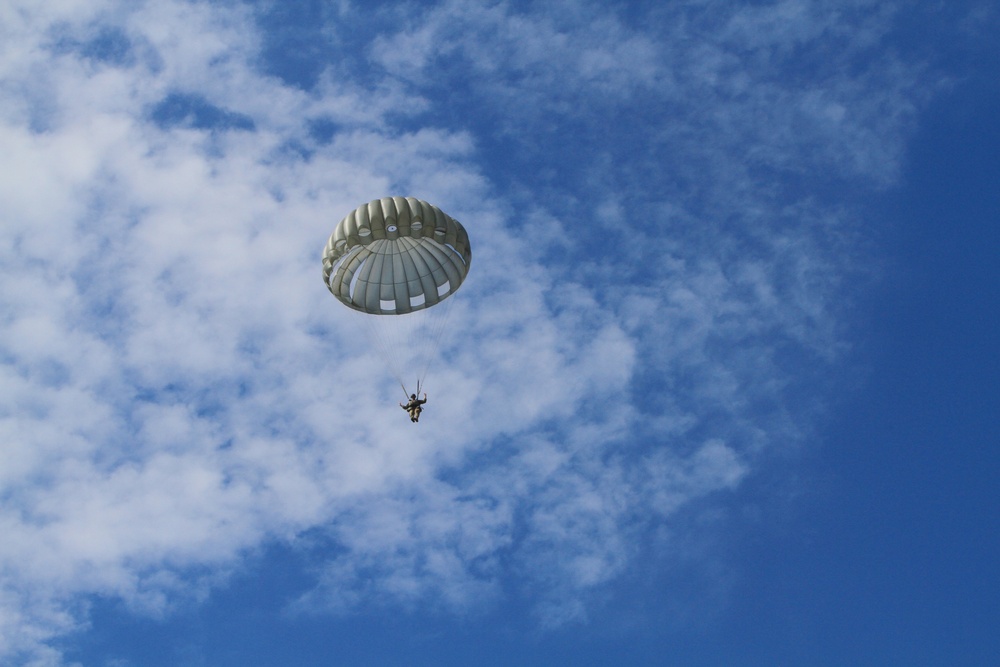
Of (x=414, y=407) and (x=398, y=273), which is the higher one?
(x=398, y=273)

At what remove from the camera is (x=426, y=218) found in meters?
46.2

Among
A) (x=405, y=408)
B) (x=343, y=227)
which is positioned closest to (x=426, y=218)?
(x=343, y=227)

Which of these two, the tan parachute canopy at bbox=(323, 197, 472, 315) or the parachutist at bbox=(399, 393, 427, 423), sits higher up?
the tan parachute canopy at bbox=(323, 197, 472, 315)

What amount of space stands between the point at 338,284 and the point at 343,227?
3328 millimetres

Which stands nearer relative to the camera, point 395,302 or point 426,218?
point 426,218

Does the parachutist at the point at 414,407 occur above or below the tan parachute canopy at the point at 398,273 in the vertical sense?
below

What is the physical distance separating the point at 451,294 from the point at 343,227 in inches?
246

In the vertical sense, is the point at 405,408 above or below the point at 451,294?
below

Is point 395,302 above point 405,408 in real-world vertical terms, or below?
above

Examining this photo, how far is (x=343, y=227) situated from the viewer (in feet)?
153

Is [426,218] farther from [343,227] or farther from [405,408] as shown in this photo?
[405,408]

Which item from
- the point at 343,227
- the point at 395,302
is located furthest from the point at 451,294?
the point at 343,227

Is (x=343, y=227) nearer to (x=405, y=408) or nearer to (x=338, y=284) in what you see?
(x=338, y=284)

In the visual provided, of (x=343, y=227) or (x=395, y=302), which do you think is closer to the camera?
(x=343, y=227)
